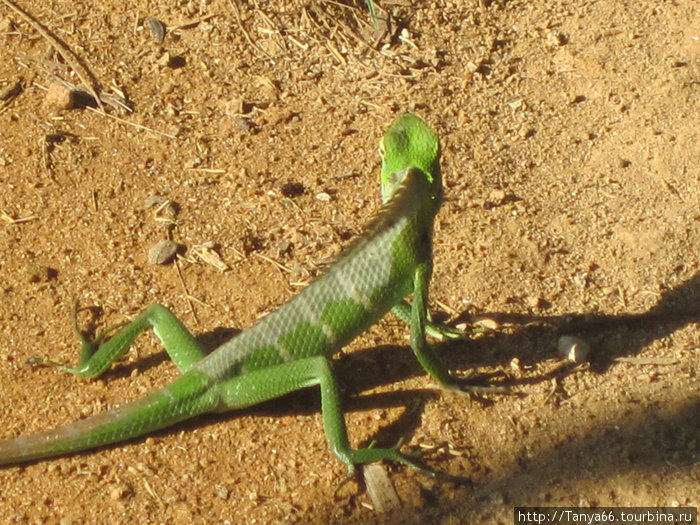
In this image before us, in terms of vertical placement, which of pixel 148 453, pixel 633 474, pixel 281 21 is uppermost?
pixel 281 21

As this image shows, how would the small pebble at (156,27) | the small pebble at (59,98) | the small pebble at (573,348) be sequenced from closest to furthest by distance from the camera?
1. the small pebble at (573,348)
2. the small pebble at (59,98)
3. the small pebble at (156,27)

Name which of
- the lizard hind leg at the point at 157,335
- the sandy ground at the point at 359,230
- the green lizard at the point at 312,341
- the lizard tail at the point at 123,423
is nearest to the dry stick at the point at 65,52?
the sandy ground at the point at 359,230

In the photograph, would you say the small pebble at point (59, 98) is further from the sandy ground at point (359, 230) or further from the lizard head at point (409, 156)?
the lizard head at point (409, 156)

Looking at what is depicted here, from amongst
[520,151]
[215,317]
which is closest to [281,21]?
[520,151]

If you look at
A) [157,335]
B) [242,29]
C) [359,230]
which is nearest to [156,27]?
[242,29]

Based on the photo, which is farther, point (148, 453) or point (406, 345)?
point (406, 345)

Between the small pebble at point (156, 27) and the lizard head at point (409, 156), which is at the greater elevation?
the lizard head at point (409, 156)

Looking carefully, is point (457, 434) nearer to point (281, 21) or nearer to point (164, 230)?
point (164, 230)

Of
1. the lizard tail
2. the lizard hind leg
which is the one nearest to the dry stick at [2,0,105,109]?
the lizard hind leg
